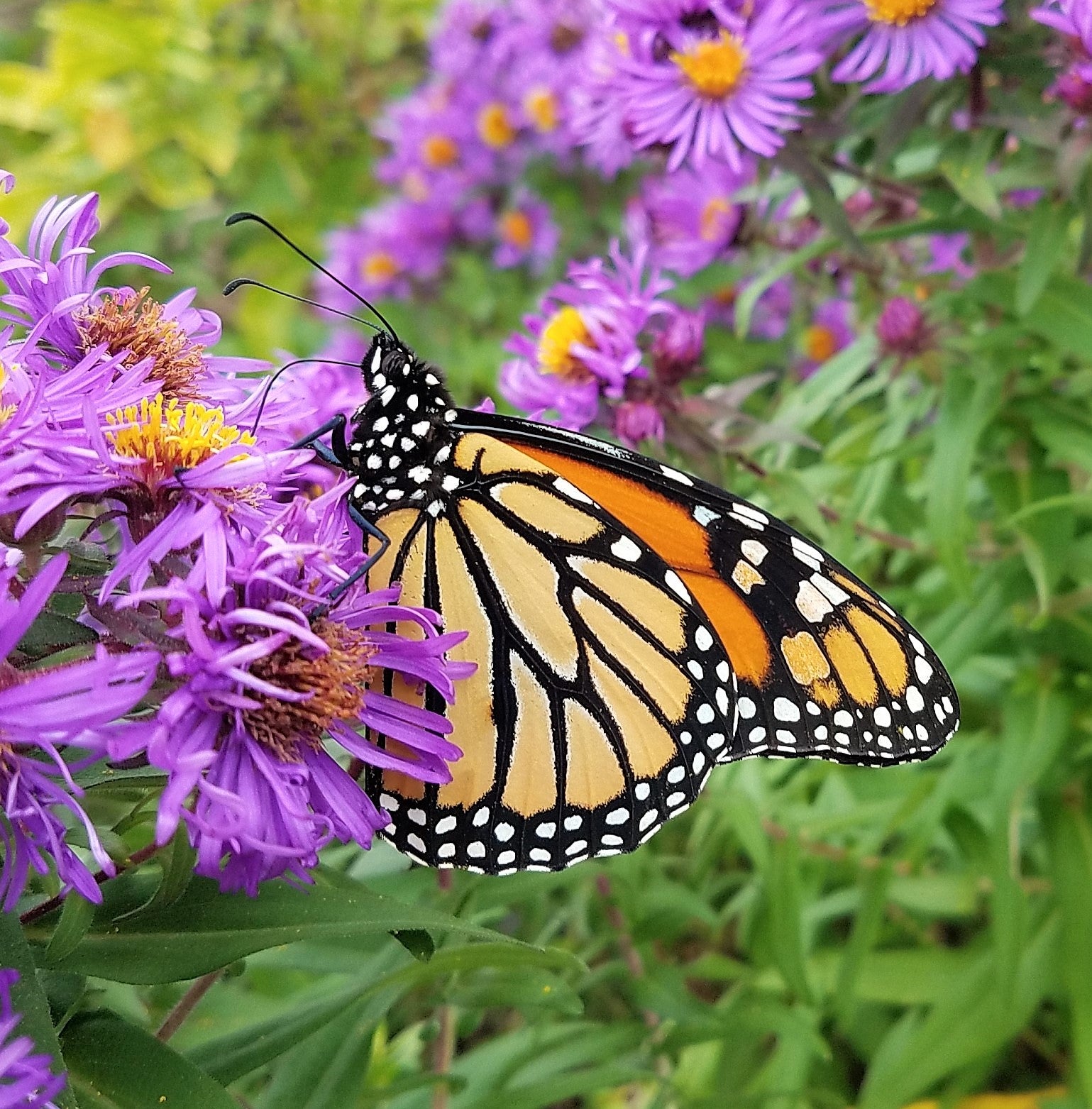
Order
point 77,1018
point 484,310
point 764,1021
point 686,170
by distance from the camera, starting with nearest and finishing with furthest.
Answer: point 77,1018, point 764,1021, point 686,170, point 484,310

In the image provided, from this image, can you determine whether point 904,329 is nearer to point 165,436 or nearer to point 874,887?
point 874,887

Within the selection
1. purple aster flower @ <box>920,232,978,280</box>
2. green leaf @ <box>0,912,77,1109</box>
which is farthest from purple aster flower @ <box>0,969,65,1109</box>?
purple aster flower @ <box>920,232,978,280</box>

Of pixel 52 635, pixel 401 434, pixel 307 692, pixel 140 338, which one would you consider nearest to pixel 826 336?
pixel 401 434

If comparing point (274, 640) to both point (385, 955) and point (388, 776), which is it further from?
point (385, 955)

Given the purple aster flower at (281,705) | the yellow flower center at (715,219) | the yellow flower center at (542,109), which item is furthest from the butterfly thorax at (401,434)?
the yellow flower center at (542,109)

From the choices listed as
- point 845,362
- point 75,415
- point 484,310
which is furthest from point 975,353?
point 484,310

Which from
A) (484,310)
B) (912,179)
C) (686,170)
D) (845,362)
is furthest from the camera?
(484,310)

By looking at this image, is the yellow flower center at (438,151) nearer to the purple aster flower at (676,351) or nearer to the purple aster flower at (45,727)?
the purple aster flower at (676,351)
